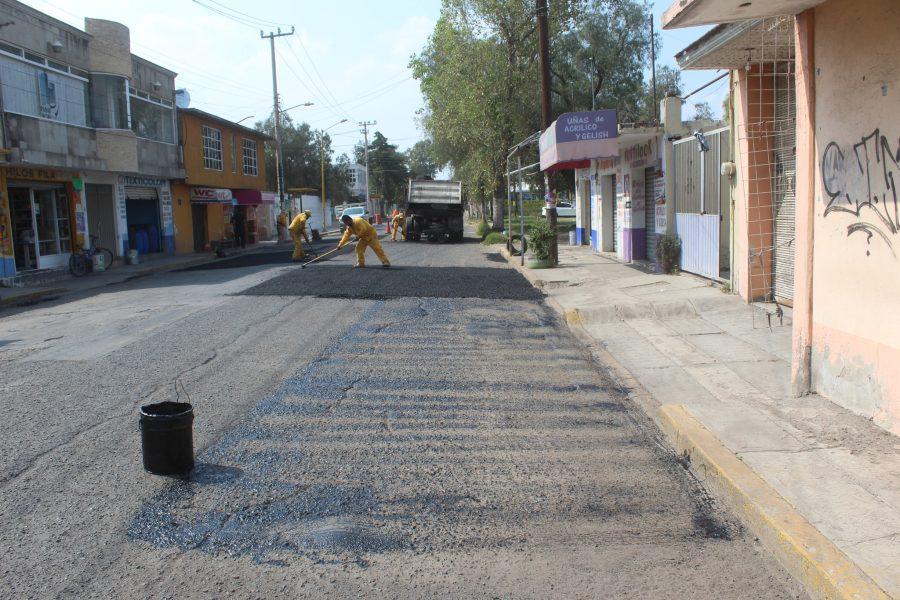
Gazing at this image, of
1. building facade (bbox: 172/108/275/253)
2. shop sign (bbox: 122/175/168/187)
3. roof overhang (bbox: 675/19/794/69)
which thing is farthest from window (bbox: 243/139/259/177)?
roof overhang (bbox: 675/19/794/69)

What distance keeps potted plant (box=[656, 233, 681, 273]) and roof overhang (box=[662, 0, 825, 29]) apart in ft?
26.7

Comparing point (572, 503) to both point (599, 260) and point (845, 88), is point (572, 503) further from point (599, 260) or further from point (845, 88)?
point (599, 260)

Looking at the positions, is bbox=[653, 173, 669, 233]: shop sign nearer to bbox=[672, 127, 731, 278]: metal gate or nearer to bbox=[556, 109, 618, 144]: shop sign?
bbox=[672, 127, 731, 278]: metal gate

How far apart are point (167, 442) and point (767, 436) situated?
13.8 ft

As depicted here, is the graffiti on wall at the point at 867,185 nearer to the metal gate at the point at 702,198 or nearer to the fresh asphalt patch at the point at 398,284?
the metal gate at the point at 702,198

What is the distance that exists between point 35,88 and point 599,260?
16.2 metres

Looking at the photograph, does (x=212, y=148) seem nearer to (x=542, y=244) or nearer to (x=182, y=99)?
(x=182, y=99)

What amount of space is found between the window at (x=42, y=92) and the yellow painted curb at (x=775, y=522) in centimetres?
1986

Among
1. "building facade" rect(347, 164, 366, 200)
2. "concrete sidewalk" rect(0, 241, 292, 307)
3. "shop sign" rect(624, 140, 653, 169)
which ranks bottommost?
"concrete sidewalk" rect(0, 241, 292, 307)

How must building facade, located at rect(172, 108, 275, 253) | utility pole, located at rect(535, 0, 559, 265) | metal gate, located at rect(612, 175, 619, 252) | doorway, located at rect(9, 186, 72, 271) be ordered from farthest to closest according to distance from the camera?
building facade, located at rect(172, 108, 275, 253), doorway, located at rect(9, 186, 72, 271), metal gate, located at rect(612, 175, 619, 252), utility pole, located at rect(535, 0, 559, 265)

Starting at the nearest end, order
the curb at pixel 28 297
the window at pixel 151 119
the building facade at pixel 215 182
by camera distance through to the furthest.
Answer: the curb at pixel 28 297
the window at pixel 151 119
the building facade at pixel 215 182

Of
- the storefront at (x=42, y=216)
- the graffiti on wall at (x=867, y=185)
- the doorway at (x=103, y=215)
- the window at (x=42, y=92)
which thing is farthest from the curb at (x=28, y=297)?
the graffiti on wall at (x=867, y=185)

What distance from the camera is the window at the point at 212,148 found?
34500 mm

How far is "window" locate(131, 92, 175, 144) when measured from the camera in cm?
2723
